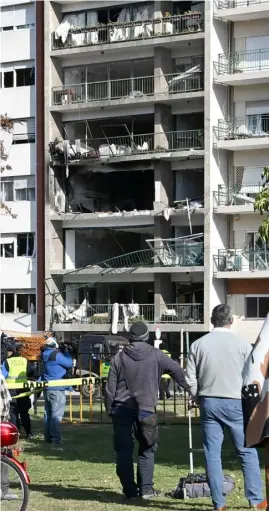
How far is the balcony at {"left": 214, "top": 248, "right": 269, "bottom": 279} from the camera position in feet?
156

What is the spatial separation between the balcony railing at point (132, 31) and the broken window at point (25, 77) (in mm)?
1979

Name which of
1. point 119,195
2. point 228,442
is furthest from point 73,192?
point 228,442

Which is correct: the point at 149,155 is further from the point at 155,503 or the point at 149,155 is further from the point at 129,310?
the point at 155,503

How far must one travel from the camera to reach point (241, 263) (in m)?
48.2

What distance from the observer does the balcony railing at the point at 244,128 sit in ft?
159

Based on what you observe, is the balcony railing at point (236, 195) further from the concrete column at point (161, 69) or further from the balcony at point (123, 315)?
the concrete column at point (161, 69)

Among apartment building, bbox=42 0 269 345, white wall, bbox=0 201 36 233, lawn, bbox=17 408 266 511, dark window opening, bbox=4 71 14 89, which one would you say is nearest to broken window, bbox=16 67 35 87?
dark window opening, bbox=4 71 14 89

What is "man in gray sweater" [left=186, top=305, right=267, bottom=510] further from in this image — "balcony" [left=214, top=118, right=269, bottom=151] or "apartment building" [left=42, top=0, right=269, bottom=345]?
"balcony" [left=214, top=118, right=269, bottom=151]

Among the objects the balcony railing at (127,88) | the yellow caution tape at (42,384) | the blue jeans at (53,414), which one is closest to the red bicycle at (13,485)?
the blue jeans at (53,414)

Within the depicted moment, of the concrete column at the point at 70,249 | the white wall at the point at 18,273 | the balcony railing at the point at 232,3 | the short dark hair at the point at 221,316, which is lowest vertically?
the short dark hair at the point at 221,316

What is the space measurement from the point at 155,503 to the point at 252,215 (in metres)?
37.6

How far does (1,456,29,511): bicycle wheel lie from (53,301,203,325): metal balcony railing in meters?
37.9

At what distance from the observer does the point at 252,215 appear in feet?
160

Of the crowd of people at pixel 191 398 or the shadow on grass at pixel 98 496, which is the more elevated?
the crowd of people at pixel 191 398
